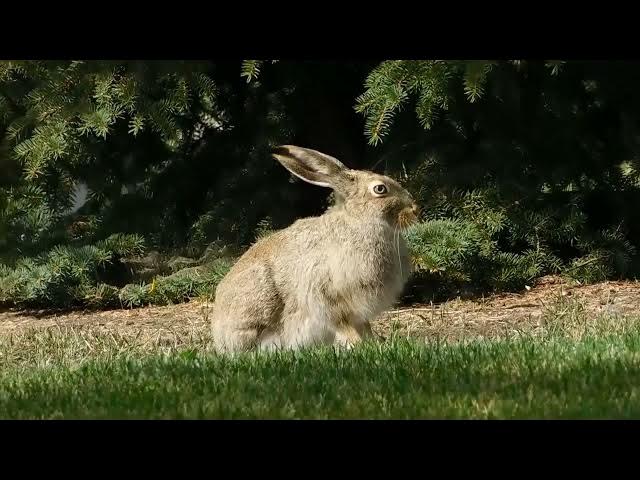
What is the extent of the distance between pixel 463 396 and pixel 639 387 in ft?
2.37

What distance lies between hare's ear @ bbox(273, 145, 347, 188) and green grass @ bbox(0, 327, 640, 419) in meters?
1.20

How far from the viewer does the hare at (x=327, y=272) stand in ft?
19.7

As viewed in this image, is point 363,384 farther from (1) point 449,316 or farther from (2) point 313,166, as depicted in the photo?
(1) point 449,316

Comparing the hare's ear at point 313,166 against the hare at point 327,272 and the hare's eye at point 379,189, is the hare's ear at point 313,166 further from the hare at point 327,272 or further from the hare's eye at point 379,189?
the hare's eye at point 379,189

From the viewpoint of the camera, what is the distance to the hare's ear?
614 centimetres

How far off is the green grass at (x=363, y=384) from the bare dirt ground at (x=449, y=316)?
1.83 metres

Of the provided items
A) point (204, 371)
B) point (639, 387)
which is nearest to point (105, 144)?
point (204, 371)

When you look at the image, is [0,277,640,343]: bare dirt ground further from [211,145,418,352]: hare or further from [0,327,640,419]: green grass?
[0,327,640,419]: green grass

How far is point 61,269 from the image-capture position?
379 inches

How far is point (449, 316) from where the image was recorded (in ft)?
26.4

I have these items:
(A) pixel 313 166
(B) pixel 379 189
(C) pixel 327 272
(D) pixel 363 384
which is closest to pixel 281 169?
(A) pixel 313 166

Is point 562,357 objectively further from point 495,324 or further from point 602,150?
point 602,150

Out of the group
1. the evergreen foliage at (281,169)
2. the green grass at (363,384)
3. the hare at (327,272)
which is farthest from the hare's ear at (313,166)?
the evergreen foliage at (281,169)

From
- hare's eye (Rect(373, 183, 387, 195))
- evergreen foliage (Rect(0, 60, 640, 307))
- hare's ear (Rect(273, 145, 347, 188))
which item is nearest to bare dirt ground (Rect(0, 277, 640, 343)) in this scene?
evergreen foliage (Rect(0, 60, 640, 307))
